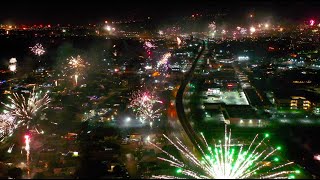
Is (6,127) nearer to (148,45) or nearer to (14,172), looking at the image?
(14,172)

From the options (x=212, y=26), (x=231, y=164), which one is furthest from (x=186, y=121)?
(x=212, y=26)

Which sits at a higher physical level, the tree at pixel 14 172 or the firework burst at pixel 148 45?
the firework burst at pixel 148 45

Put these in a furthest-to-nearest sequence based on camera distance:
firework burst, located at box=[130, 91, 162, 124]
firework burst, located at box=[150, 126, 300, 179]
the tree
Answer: firework burst, located at box=[130, 91, 162, 124], the tree, firework burst, located at box=[150, 126, 300, 179]

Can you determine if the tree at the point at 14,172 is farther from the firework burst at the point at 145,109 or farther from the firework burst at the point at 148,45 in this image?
the firework burst at the point at 148,45

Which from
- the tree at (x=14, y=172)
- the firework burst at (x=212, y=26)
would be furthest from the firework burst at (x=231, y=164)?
the firework burst at (x=212, y=26)

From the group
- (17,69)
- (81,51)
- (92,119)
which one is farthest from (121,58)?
(92,119)

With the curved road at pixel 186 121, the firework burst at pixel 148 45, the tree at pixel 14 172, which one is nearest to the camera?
the tree at pixel 14 172

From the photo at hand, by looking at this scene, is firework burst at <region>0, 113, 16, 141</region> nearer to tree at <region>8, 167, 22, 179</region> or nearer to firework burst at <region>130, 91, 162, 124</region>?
tree at <region>8, 167, 22, 179</region>

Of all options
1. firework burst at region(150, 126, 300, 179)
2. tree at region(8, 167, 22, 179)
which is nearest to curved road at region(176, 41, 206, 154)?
firework burst at region(150, 126, 300, 179)
